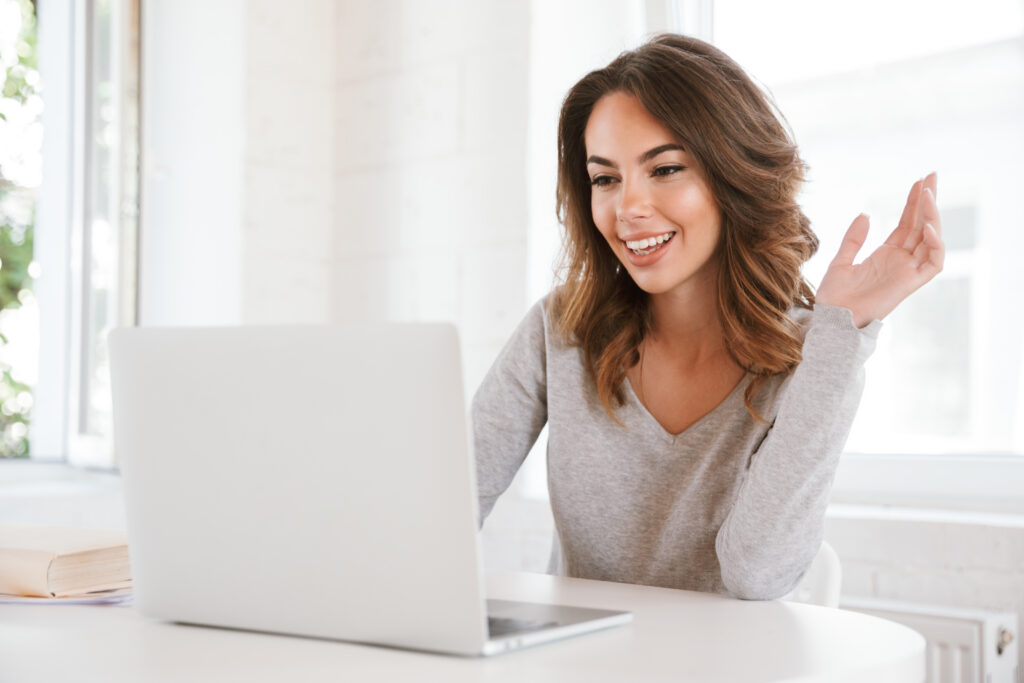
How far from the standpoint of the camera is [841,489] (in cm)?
183

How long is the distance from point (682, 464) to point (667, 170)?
0.39 m

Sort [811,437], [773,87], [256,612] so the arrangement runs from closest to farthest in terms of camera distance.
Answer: [256,612] < [811,437] < [773,87]

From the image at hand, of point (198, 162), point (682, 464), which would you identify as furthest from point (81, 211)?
point (682, 464)

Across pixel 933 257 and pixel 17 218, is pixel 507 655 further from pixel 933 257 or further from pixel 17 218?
pixel 17 218

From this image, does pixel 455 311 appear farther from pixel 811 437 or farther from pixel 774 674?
pixel 774 674

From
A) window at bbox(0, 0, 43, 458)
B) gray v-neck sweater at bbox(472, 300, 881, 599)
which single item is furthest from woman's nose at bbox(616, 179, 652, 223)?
window at bbox(0, 0, 43, 458)

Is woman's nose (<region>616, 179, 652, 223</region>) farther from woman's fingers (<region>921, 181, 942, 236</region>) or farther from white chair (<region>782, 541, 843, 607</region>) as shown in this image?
white chair (<region>782, 541, 843, 607</region>)

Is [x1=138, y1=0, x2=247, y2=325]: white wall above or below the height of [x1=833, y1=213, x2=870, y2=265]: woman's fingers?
above

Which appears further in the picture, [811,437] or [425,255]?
[425,255]

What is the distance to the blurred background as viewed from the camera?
1.77 metres

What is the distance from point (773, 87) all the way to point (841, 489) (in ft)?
2.58

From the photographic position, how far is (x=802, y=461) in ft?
3.52

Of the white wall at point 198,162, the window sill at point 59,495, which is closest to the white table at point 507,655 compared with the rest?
the window sill at point 59,495

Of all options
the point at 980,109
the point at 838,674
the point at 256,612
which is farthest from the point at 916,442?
the point at 256,612
